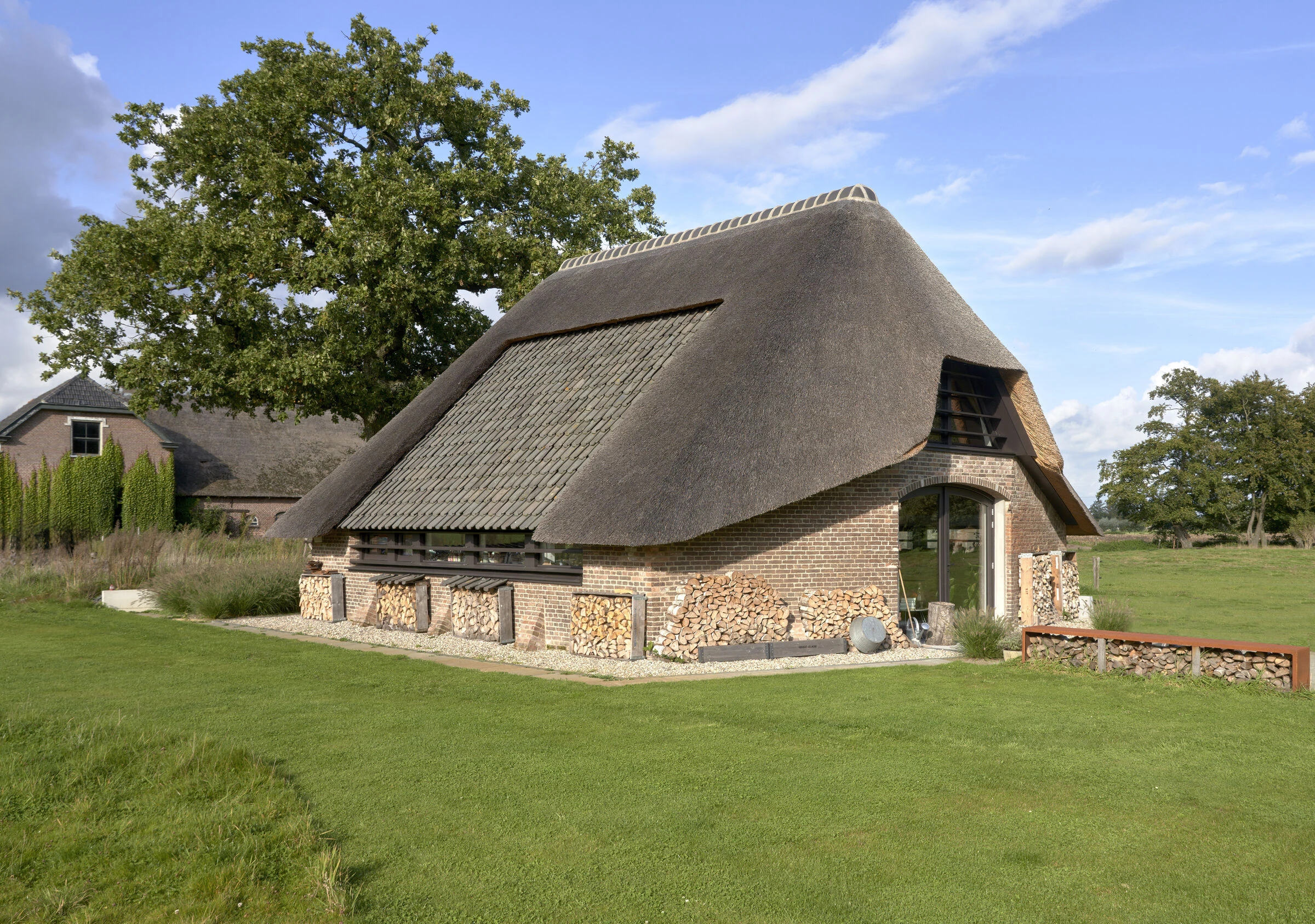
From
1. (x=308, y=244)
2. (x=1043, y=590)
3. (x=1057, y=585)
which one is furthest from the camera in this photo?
(x=308, y=244)

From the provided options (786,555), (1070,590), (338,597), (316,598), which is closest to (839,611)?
(786,555)

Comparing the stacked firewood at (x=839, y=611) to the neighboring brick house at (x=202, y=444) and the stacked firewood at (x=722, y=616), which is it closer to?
the stacked firewood at (x=722, y=616)

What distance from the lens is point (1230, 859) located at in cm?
488

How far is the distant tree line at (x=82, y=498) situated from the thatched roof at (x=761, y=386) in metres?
19.4

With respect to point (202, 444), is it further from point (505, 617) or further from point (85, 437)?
point (505, 617)

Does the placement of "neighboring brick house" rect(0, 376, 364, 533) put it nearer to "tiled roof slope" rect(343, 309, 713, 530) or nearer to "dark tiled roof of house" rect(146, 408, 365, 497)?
"dark tiled roof of house" rect(146, 408, 365, 497)

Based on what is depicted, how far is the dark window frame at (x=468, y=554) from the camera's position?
13.3 m

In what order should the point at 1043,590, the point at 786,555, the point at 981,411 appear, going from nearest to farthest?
the point at 786,555 → the point at 981,411 → the point at 1043,590

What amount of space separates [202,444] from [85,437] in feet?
14.0

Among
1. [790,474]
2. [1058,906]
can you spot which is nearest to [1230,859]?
[1058,906]

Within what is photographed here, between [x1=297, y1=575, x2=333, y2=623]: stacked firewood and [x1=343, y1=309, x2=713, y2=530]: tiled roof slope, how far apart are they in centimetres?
154

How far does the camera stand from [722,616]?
1209cm

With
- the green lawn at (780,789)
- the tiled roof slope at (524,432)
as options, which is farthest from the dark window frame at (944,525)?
the green lawn at (780,789)

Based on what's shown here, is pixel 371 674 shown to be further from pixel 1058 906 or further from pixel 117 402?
pixel 117 402
